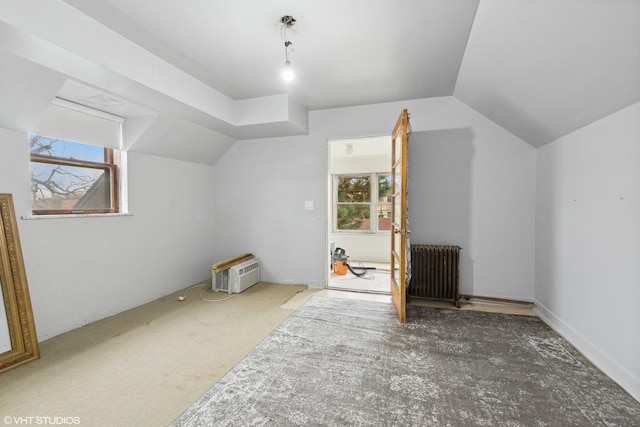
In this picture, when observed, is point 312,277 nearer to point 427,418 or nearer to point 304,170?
point 304,170

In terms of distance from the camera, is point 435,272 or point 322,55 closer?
point 322,55

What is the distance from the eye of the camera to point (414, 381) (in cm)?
187

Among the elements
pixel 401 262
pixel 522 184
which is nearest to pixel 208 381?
pixel 401 262

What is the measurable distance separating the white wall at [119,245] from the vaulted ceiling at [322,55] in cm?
55

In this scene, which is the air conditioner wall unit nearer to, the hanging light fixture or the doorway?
the doorway

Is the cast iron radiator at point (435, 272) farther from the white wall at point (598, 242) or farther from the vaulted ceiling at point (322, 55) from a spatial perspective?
the vaulted ceiling at point (322, 55)

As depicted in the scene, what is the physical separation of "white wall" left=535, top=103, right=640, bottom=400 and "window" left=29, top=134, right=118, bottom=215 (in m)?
4.61

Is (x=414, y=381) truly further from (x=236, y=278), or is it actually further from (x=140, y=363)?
(x=236, y=278)

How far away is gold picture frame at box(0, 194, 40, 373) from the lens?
2025 mm

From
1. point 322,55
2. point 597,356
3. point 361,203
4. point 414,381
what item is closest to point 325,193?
point 322,55

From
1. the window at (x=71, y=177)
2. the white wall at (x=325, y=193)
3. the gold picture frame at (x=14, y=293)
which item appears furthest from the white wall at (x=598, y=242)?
the window at (x=71, y=177)

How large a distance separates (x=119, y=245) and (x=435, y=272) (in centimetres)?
370

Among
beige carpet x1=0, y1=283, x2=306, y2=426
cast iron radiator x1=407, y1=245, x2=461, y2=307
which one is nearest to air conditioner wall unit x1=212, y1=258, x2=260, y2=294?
beige carpet x1=0, y1=283, x2=306, y2=426

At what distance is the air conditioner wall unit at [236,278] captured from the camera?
3695 millimetres
